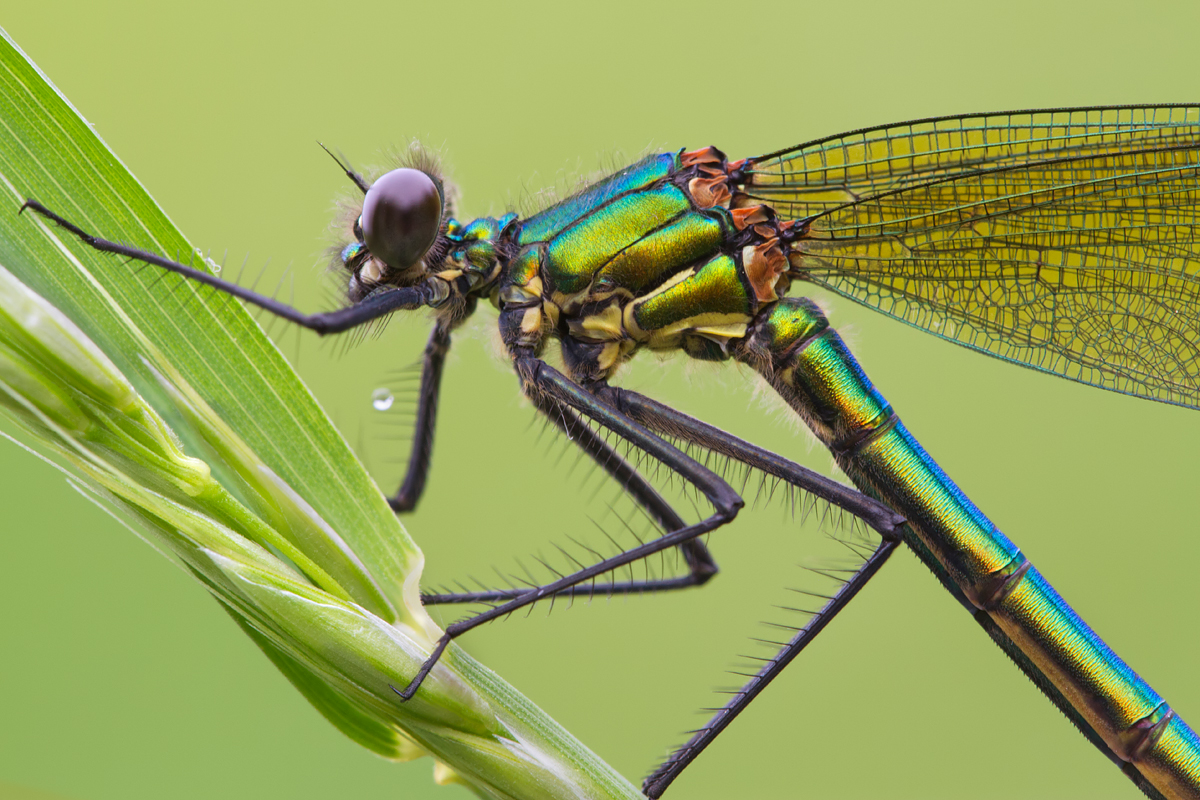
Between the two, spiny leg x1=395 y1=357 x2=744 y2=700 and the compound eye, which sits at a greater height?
the compound eye

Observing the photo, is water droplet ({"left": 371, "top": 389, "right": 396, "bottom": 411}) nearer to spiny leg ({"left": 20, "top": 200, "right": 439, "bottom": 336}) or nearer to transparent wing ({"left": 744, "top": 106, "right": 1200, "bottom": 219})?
spiny leg ({"left": 20, "top": 200, "right": 439, "bottom": 336})

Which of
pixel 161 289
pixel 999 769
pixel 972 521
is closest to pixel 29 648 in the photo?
pixel 161 289

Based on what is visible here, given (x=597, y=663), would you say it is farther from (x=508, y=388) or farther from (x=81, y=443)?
(x=81, y=443)

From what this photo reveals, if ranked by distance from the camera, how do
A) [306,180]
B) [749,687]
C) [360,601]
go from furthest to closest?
[306,180] → [749,687] → [360,601]

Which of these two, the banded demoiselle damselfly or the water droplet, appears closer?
the banded demoiselle damselfly

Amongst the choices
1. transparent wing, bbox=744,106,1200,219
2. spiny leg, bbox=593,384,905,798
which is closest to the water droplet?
spiny leg, bbox=593,384,905,798

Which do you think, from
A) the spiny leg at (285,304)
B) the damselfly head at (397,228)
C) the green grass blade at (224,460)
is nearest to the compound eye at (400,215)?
the damselfly head at (397,228)
